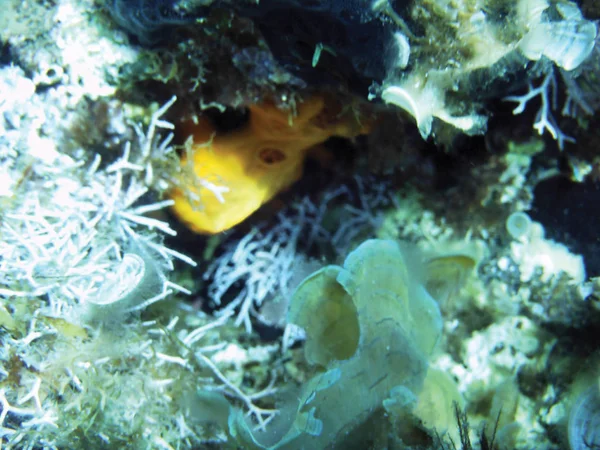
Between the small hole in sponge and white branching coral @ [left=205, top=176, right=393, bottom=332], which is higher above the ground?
the small hole in sponge

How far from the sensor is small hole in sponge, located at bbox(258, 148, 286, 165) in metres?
2.26

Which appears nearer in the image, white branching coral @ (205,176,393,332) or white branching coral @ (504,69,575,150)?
white branching coral @ (504,69,575,150)

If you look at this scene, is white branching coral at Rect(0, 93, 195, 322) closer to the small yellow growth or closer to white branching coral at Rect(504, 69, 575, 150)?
the small yellow growth

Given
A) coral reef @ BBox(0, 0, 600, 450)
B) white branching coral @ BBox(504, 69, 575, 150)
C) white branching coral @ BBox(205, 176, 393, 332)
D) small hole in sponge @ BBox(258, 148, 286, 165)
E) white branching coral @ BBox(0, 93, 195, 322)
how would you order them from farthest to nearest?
white branching coral @ BBox(205, 176, 393, 332) < small hole in sponge @ BBox(258, 148, 286, 165) < white branching coral @ BBox(504, 69, 575, 150) < white branching coral @ BBox(0, 93, 195, 322) < coral reef @ BBox(0, 0, 600, 450)

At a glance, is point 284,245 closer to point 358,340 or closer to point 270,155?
point 270,155

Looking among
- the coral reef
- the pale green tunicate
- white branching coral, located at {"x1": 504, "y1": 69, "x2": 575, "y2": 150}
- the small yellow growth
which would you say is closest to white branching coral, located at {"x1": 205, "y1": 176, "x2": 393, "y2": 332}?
the coral reef

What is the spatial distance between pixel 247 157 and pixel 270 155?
123mm

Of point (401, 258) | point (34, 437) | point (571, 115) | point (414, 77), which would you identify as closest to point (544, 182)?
point (571, 115)

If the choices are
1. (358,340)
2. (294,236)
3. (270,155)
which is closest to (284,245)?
(294,236)

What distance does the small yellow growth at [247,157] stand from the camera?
2.12m

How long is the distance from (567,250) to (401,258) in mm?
962

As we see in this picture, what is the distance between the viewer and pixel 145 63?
6.24 feet

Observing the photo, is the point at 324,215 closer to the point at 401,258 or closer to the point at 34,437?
the point at 401,258

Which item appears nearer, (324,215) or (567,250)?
(567,250)
